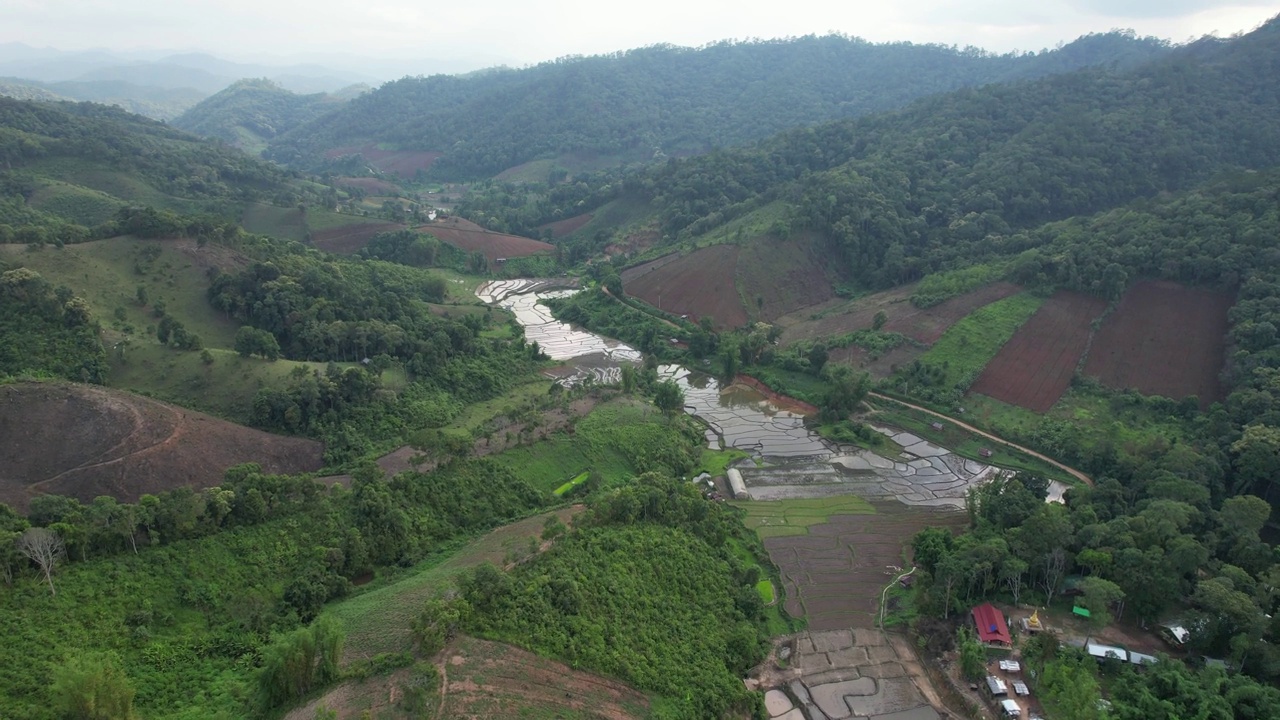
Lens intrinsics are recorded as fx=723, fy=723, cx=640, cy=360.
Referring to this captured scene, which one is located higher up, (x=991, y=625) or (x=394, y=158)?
(x=394, y=158)

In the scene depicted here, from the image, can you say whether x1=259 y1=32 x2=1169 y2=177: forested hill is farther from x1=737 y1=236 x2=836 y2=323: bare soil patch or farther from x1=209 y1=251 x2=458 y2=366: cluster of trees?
x1=209 y1=251 x2=458 y2=366: cluster of trees

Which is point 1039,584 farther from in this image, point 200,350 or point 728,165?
point 728,165

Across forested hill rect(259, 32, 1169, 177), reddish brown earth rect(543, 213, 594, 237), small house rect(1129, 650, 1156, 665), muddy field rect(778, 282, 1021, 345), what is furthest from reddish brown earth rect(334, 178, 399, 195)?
small house rect(1129, 650, 1156, 665)

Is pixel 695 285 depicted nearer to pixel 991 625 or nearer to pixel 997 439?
pixel 997 439

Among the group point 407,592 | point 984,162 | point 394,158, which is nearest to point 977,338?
point 984,162

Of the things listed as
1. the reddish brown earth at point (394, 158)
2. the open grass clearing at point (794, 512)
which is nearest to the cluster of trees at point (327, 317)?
the open grass clearing at point (794, 512)

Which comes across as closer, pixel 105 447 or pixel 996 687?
pixel 996 687

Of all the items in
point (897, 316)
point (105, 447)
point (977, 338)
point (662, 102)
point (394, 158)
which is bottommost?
point (977, 338)
